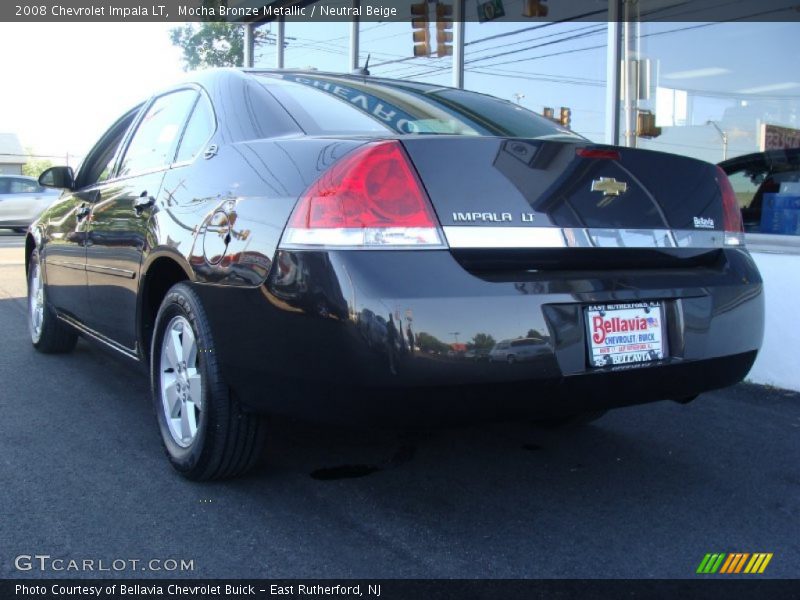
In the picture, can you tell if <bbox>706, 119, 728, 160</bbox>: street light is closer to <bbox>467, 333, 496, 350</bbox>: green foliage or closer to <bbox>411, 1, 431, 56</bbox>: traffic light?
<bbox>411, 1, 431, 56</bbox>: traffic light

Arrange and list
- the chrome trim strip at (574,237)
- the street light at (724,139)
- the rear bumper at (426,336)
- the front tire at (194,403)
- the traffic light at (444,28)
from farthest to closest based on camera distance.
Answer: the traffic light at (444,28) → the street light at (724,139) → the front tire at (194,403) → the chrome trim strip at (574,237) → the rear bumper at (426,336)

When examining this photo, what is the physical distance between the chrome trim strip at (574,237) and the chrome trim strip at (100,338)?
187 centimetres

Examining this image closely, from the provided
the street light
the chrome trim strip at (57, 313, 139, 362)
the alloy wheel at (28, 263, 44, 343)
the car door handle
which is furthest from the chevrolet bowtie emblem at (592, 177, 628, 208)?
the street light

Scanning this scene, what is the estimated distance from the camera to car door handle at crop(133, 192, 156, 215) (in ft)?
11.3

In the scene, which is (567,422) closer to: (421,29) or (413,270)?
(413,270)

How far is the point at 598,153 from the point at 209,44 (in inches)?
1004

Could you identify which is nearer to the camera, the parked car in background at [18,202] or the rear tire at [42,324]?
the rear tire at [42,324]

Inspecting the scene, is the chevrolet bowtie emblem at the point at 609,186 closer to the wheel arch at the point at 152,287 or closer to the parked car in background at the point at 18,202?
the wheel arch at the point at 152,287

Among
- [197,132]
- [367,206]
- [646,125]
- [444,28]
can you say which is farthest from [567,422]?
[444,28]

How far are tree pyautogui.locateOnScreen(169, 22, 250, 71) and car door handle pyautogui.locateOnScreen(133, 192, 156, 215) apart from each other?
21006 millimetres

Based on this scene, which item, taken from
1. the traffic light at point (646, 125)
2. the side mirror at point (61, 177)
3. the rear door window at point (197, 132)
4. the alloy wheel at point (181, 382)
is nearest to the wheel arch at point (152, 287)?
the alloy wheel at point (181, 382)

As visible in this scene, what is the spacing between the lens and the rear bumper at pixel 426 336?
2316 millimetres

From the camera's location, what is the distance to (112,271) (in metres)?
3.80

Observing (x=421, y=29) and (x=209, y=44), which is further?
(x=209, y=44)
